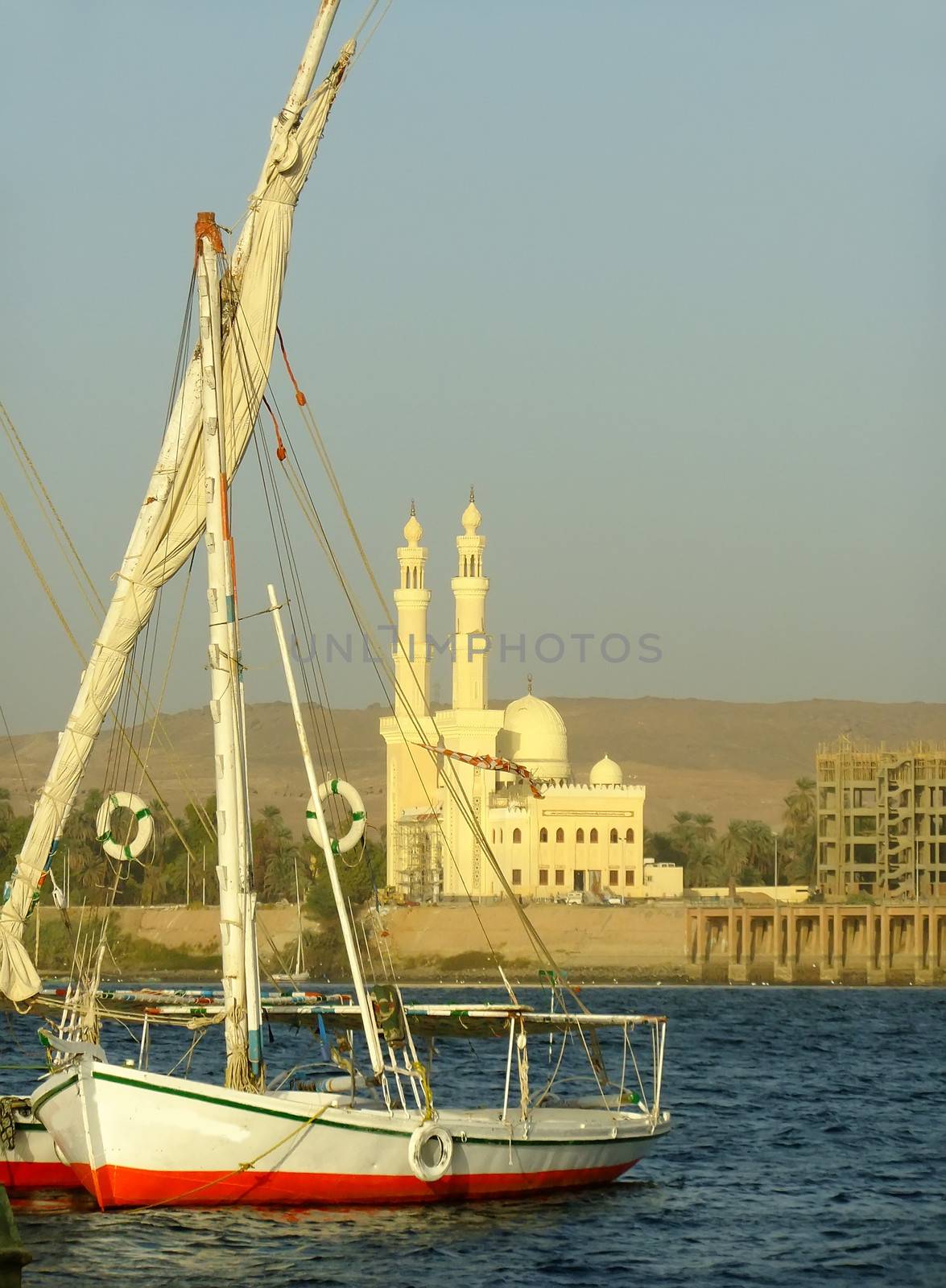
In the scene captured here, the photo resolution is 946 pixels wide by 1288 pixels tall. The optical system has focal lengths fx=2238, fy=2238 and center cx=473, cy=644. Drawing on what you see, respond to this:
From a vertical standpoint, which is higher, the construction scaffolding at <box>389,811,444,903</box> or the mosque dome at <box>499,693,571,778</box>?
the mosque dome at <box>499,693,571,778</box>

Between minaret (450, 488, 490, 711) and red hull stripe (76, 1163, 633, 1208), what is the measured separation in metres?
116

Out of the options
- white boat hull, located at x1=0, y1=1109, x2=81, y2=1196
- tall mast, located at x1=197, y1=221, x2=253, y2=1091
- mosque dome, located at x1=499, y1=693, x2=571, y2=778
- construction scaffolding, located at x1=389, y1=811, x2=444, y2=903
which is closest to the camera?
tall mast, located at x1=197, y1=221, x2=253, y2=1091

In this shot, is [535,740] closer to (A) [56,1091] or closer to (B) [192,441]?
(B) [192,441]

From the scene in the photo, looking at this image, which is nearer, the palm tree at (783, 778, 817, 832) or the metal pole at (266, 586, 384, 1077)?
the metal pole at (266, 586, 384, 1077)

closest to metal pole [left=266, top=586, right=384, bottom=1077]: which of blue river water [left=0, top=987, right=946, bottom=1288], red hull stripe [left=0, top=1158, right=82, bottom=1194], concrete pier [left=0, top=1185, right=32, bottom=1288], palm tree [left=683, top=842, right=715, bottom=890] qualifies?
blue river water [left=0, top=987, right=946, bottom=1288]

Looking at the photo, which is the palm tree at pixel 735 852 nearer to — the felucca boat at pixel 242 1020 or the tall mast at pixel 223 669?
the felucca boat at pixel 242 1020

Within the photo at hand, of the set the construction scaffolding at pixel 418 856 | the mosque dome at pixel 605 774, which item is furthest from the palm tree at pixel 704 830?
the construction scaffolding at pixel 418 856

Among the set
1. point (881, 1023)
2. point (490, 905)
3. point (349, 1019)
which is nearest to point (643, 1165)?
point (349, 1019)

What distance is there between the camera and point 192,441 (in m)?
37.9

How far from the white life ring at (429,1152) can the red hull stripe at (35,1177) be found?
5.80 m

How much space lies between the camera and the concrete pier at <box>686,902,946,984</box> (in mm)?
123312

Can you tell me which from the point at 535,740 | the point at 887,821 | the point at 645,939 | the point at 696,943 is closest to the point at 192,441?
the point at 696,943

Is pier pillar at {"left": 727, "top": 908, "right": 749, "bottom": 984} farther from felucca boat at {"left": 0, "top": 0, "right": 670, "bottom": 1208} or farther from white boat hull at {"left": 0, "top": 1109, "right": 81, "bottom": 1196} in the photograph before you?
white boat hull at {"left": 0, "top": 1109, "right": 81, "bottom": 1196}

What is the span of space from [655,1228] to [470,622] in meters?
119
